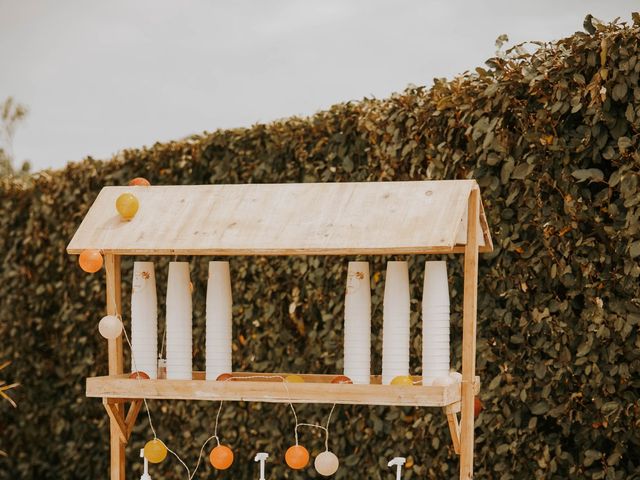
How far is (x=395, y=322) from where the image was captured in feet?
9.20

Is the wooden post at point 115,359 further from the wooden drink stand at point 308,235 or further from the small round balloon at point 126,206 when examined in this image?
the small round balloon at point 126,206

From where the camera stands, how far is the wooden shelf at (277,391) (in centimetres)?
266

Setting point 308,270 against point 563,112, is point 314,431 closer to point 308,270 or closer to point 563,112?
point 308,270

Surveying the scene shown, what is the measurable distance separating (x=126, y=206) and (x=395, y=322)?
96 cm

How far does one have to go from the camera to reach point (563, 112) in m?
3.27

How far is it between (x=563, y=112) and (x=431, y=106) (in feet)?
2.22

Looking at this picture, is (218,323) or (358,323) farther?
(218,323)

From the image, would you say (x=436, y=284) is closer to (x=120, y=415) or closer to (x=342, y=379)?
(x=342, y=379)

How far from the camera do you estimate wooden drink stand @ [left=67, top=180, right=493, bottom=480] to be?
2670 mm

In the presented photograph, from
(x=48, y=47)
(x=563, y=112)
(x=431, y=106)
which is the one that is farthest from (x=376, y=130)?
(x=48, y=47)

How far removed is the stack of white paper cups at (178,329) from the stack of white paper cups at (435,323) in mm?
792

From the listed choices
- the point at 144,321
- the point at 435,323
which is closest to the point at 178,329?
the point at 144,321

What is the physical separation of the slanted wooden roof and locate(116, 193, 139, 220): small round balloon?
24 mm

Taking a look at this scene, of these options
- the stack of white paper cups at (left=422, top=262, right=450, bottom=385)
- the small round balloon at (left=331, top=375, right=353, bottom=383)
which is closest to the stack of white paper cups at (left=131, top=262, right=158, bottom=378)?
the small round balloon at (left=331, top=375, right=353, bottom=383)
